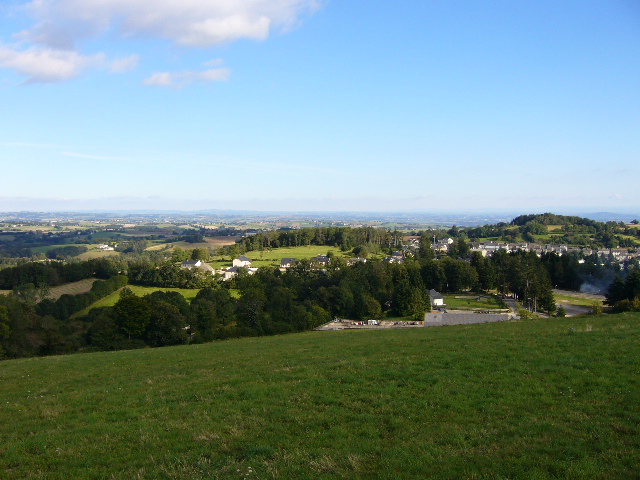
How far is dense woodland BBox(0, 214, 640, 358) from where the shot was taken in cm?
3703

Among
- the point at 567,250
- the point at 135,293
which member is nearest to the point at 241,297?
the point at 135,293

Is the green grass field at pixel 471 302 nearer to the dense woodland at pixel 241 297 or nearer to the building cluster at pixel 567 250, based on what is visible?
the dense woodland at pixel 241 297

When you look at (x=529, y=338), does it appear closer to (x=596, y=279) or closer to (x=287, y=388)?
(x=287, y=388)

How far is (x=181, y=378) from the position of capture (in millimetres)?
15242

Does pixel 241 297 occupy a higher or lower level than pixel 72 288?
higher

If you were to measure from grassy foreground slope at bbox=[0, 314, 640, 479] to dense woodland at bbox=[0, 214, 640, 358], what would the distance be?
21.3 meters

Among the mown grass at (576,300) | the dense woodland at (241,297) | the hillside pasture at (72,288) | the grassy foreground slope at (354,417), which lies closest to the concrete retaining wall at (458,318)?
the dense woodland at (241,297)

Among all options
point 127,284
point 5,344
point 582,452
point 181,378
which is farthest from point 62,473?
point 127,284

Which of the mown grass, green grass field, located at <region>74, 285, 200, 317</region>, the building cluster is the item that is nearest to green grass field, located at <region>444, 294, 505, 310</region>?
the mown grass

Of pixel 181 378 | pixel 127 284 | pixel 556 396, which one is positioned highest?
pixel 556 396

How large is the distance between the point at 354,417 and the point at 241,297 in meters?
48.2

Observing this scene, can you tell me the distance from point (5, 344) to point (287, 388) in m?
30.9

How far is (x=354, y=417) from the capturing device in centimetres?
962

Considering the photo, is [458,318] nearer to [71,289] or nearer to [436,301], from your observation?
[436,301]
